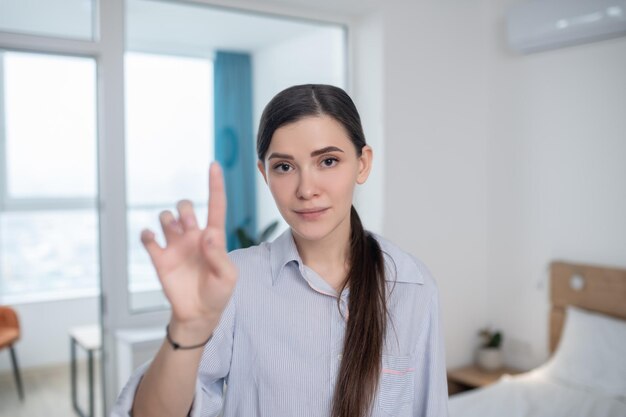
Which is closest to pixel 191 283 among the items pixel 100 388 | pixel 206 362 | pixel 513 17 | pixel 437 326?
pixel 206 362

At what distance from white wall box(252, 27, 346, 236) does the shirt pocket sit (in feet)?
6.32

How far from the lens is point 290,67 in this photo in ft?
9.91

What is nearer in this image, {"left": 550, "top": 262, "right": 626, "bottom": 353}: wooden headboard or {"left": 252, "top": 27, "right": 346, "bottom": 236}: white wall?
{"left": 550, "top": 262, "right": 626, "bottom": 353}: wooden headboard

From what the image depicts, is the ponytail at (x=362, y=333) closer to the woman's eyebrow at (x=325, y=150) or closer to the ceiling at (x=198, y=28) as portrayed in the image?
the woman's eyebrow at (x=325, y=150)

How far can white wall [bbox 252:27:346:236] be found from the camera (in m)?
2.96

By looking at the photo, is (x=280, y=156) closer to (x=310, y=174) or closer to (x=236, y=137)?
(x=310, y=174)

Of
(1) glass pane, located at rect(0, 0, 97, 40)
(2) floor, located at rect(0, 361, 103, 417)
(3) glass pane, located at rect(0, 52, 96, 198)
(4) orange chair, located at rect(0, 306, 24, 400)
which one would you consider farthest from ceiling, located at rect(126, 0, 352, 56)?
(2) floor, located at rect(0, 361, 103, 417)

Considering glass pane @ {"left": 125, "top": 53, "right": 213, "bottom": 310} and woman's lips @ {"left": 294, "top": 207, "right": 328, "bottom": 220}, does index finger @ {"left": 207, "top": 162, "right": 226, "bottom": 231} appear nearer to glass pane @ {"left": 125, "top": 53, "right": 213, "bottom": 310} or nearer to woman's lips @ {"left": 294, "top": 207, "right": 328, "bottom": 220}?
woman's lips @ {"left": 294, "top": 207, "right": 328, "bottom": 220}

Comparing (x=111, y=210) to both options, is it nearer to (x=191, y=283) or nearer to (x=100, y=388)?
(x=100, y=388)

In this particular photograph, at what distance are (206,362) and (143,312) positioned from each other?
181cm

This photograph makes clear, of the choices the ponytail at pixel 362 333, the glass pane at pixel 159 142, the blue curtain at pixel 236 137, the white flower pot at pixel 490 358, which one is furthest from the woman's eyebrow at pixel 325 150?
the white flower pot at pixel 490 358

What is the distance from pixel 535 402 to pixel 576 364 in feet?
1.16

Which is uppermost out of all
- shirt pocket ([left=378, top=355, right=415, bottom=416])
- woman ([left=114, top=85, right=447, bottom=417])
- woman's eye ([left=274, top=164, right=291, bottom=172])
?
woman's eye ([left=274, top=164, right=291, bottom=172])

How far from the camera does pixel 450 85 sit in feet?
10.6
